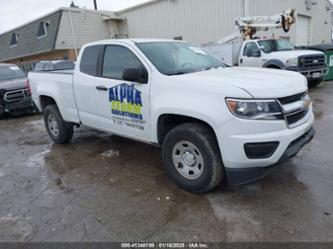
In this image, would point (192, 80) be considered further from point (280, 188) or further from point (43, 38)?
point (43, 38)

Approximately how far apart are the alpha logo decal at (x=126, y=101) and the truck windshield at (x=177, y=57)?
0.48 meters

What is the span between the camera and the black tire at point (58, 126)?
5676 millimetres

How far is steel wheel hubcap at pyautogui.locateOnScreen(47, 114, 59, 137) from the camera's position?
5859 millimetres

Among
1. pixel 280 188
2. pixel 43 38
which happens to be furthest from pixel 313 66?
pixel 43 38

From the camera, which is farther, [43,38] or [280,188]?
[43,38]

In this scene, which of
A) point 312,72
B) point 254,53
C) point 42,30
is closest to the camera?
point 312,72

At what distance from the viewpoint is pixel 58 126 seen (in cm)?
575

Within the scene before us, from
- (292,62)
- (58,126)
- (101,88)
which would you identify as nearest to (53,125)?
(58,126)

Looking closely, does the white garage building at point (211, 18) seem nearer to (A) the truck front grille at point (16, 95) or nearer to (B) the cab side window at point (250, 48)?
(B) the cab side window at point (250, 48)

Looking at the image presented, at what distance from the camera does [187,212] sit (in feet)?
10.4

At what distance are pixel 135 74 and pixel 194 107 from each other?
37.7 inches

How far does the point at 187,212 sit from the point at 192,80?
1479 millimetres

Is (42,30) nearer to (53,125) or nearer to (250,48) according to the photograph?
(250,48)

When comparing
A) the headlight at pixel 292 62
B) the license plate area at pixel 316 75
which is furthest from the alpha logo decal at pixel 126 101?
the license plate area at pixel 316 75
